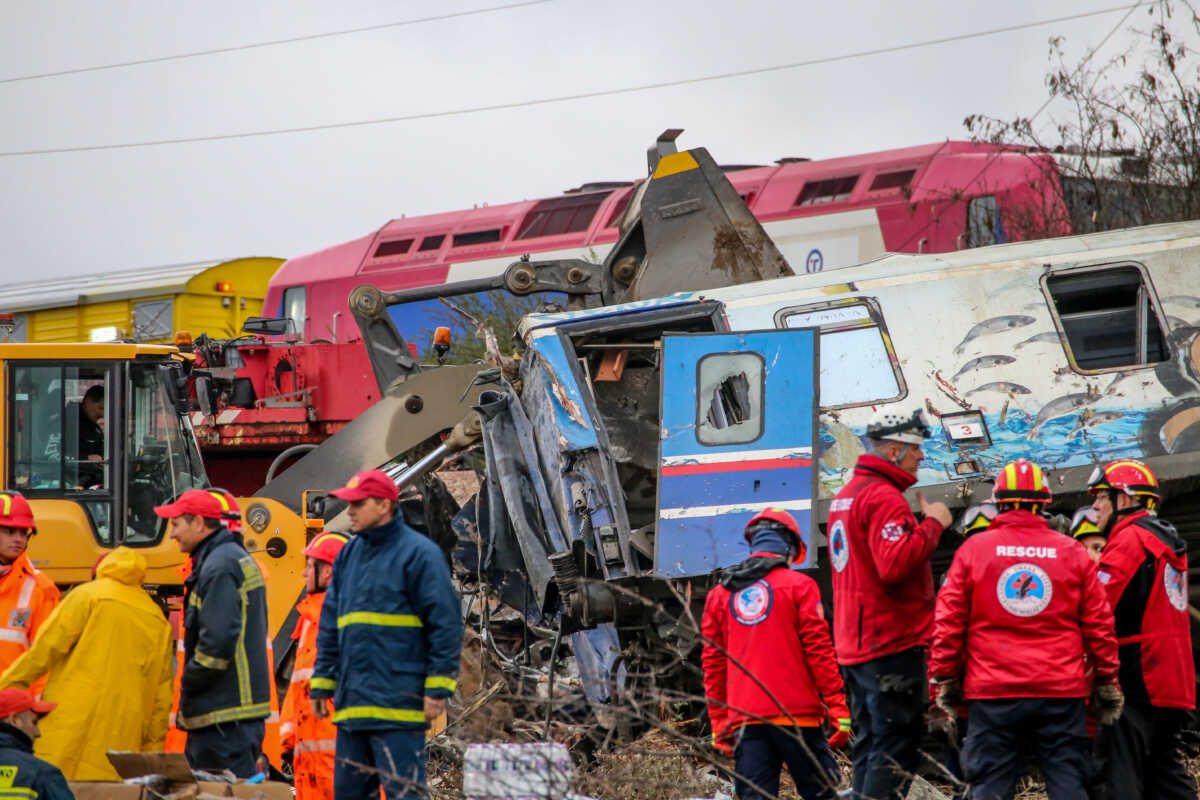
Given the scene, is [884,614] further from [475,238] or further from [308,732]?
[475,238]

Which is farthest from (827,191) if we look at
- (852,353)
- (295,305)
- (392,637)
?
(392,637)

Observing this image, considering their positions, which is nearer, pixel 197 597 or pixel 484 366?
pixel 197 597

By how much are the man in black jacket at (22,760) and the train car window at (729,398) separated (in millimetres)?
3822

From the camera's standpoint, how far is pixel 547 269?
10.5 m

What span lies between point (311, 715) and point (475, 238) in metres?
16.2

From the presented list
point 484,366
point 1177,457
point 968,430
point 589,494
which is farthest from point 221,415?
point 1177,457

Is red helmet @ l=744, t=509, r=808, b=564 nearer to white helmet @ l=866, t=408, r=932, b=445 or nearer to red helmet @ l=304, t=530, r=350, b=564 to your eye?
white helmet @ l=866, t=408, r=932, b=445

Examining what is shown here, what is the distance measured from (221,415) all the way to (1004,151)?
9772mm

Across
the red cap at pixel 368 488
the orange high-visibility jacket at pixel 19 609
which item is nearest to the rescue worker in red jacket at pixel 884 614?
the red cap at pixel 368 488

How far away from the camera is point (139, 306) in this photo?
70.8 ft

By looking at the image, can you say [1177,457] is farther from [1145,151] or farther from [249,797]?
[1145,151]

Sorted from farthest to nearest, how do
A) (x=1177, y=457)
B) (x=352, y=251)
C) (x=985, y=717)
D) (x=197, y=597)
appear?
(x=352, y=251) < (x=1177, y=457) < (x=197, y=597) < (x=985, y=717)

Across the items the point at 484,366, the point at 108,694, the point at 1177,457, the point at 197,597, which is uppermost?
the point at 484,366

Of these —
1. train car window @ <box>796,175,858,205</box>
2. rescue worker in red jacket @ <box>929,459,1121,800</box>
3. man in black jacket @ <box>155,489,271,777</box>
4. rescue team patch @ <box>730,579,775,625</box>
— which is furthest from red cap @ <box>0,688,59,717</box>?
train car window @ <box>796,175,858,205</box>
